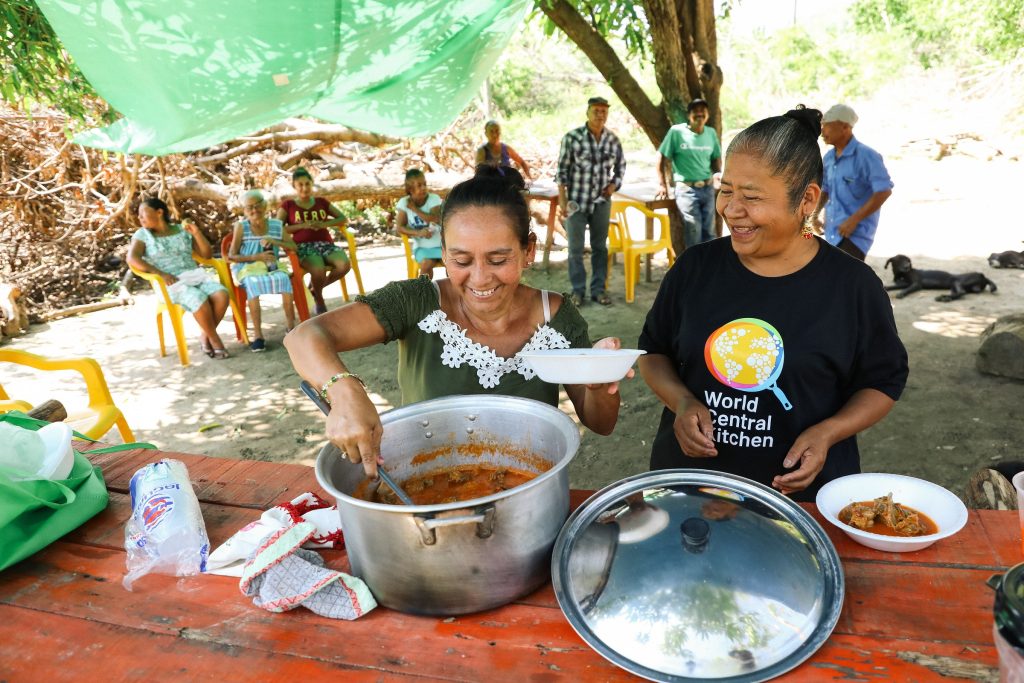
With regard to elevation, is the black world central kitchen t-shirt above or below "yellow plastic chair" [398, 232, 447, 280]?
above

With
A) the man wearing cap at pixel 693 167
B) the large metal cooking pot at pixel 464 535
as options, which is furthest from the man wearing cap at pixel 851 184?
the large metal cooking pot at pixel 464 535

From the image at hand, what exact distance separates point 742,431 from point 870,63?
22792 mm

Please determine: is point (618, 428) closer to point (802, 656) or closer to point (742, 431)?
point (742, 431)

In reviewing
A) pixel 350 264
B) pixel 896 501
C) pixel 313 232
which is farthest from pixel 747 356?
pixel 350 264

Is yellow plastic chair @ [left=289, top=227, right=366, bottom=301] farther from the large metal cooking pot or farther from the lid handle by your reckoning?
the lid handle

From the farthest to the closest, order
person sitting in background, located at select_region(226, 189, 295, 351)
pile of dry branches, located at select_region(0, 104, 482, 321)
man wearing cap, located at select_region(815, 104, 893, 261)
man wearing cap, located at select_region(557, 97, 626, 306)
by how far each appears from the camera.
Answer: pile of dry branches, located at select_region(0, 104, 482, 321) → man wearing cap, located at select_region(557, 97, 626, 306) → person sitting in background, located at select_region(226, 189, 295, 351) → man wearing cap, located at select_region(815, 104, 893, 261)

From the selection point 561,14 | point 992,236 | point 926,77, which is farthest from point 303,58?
point 926,77

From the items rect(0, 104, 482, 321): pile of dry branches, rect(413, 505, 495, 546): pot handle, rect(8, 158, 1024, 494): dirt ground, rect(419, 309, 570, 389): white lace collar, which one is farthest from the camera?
rect(0, 104, 482, 321): pile of dry branches

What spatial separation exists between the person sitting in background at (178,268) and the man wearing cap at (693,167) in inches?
174

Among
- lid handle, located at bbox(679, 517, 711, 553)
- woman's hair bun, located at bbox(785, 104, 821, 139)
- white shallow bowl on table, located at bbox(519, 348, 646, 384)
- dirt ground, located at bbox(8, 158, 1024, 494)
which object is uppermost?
woman's hair bun, located at bbox(785, 104, 821, 139)

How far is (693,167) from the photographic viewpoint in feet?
21.3

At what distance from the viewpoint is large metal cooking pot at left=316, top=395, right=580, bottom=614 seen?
992 mm

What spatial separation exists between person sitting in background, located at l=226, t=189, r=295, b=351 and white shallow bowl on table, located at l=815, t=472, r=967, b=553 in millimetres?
5474

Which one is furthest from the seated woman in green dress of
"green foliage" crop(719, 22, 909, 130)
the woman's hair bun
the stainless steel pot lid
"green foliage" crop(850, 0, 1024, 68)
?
"green foliage" crop(719, 22, 909, 130)
